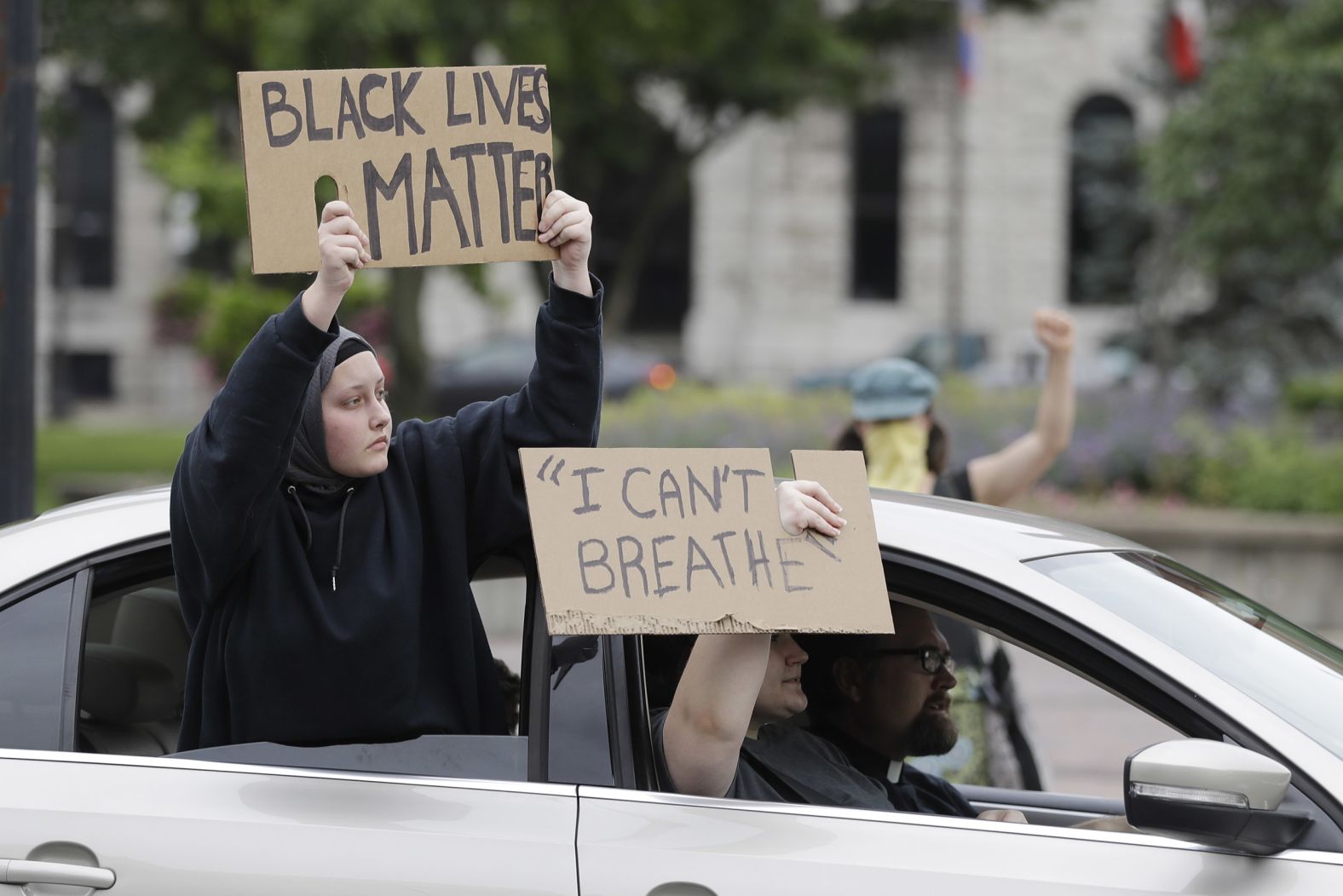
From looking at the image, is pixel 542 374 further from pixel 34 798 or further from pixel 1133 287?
pixel 1133 287

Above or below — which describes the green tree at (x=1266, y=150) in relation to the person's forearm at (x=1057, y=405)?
above

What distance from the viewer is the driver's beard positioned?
11.3ft

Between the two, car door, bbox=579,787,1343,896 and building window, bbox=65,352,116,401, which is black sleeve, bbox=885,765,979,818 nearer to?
car door, bbox=579,787,1343,896

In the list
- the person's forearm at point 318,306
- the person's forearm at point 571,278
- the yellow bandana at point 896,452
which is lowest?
the yellow bandana at point 896,452

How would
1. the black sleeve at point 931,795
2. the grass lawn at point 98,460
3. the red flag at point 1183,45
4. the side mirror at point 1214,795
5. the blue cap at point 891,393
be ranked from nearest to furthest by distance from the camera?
1. the side mirror at point 1214,795
2. the black sleeve at point 931,795
3. the blue cap at point 891,393
4. the grass lawn at point 98,460
5. the red flag at point 1183,45

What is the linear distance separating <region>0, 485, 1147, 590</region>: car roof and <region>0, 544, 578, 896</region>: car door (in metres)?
0.28

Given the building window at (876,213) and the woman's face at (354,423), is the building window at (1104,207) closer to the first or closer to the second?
the building window at (876,213)

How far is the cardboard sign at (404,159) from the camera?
279 cm

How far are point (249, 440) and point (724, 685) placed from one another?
0.83 meters

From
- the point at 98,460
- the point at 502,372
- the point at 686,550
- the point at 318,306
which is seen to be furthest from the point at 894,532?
the point at 502,372

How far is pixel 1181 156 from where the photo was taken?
1597 centimetres

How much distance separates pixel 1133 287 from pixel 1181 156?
14919 millimetres

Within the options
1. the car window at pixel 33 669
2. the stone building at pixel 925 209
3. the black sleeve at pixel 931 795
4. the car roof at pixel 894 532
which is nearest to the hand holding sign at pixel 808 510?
the car roof at pixel 894 532

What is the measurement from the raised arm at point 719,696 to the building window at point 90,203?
105 ft
